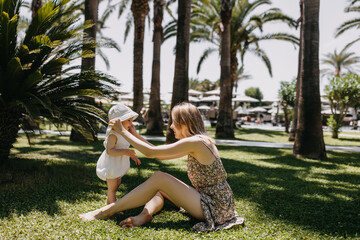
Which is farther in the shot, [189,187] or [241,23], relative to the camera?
[241,23]

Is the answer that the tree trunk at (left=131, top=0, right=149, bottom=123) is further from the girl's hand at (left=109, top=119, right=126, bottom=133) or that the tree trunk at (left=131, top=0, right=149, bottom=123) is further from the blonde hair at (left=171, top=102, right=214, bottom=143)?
the blonde hair at (left=171, top=102, right=214, bottom=143)

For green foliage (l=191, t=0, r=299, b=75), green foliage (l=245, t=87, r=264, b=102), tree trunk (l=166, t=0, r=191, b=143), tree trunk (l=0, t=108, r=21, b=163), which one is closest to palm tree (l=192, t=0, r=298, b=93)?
green foliage (l=191, t=0, r=299, b=75)

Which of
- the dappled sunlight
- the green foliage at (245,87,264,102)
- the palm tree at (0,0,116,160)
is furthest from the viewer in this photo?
the green foliage at (245,87,264,102)

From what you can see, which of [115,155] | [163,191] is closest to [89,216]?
[115,155]

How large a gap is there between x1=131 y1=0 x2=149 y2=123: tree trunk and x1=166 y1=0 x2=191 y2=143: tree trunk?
547cm

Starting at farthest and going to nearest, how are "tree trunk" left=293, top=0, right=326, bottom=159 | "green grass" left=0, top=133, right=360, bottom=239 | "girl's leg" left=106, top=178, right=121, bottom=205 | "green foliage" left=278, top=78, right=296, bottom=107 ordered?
"green foliage" left=278, top=78, right=296, bottom=107 < "tree trunk" left=293, top=0, right=326, bottom=159 < "girl's leg" left=106, top=178, right=121, bottom=205 < "green grass" left=0, top=133, right=360, bottom=239

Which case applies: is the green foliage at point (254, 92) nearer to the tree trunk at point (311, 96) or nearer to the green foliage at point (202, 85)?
the green foliage at point (202, 85)

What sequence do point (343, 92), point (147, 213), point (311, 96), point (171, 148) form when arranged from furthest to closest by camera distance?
point (343, 92) → point (311, 96) → point (147, 213) → point (171, 148)

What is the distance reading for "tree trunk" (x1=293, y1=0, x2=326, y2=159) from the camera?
7871mm

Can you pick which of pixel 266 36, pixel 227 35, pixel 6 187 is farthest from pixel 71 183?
pixel 266 36

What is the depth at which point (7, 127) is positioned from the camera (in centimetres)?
485

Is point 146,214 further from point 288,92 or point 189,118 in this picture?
point 288,92

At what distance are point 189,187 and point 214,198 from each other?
0.94 feet

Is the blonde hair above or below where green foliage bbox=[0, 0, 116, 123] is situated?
below
